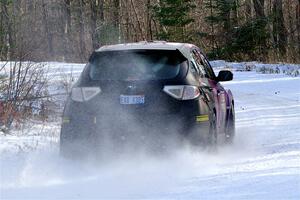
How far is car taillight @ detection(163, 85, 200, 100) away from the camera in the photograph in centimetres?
714

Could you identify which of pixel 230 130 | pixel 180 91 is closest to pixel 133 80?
pixel 180 91

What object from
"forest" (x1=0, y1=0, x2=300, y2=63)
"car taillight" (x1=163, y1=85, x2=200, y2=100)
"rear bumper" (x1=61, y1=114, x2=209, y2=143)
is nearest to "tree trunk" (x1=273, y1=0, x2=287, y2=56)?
"forest" (x1=0, y1=0, x2=300, y2=63)

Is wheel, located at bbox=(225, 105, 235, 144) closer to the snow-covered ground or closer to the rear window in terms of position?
the snow-covered ground

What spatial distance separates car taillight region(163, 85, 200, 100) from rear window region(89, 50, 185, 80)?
176 millimetres

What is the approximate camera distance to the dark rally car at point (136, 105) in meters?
7.06

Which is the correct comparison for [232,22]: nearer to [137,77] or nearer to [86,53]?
[86,53]

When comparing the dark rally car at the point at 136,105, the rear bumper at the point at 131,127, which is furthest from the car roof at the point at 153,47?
the rear bumper at the point at 131,127

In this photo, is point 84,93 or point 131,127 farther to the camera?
point 84,93

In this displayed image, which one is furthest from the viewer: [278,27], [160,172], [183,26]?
[183,26]

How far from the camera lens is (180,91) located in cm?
718

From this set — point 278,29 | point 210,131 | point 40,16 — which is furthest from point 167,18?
point 210,131

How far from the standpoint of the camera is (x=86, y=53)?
47.8m

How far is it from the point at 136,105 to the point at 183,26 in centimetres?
3072

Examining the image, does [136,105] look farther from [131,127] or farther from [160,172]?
[160,172]
